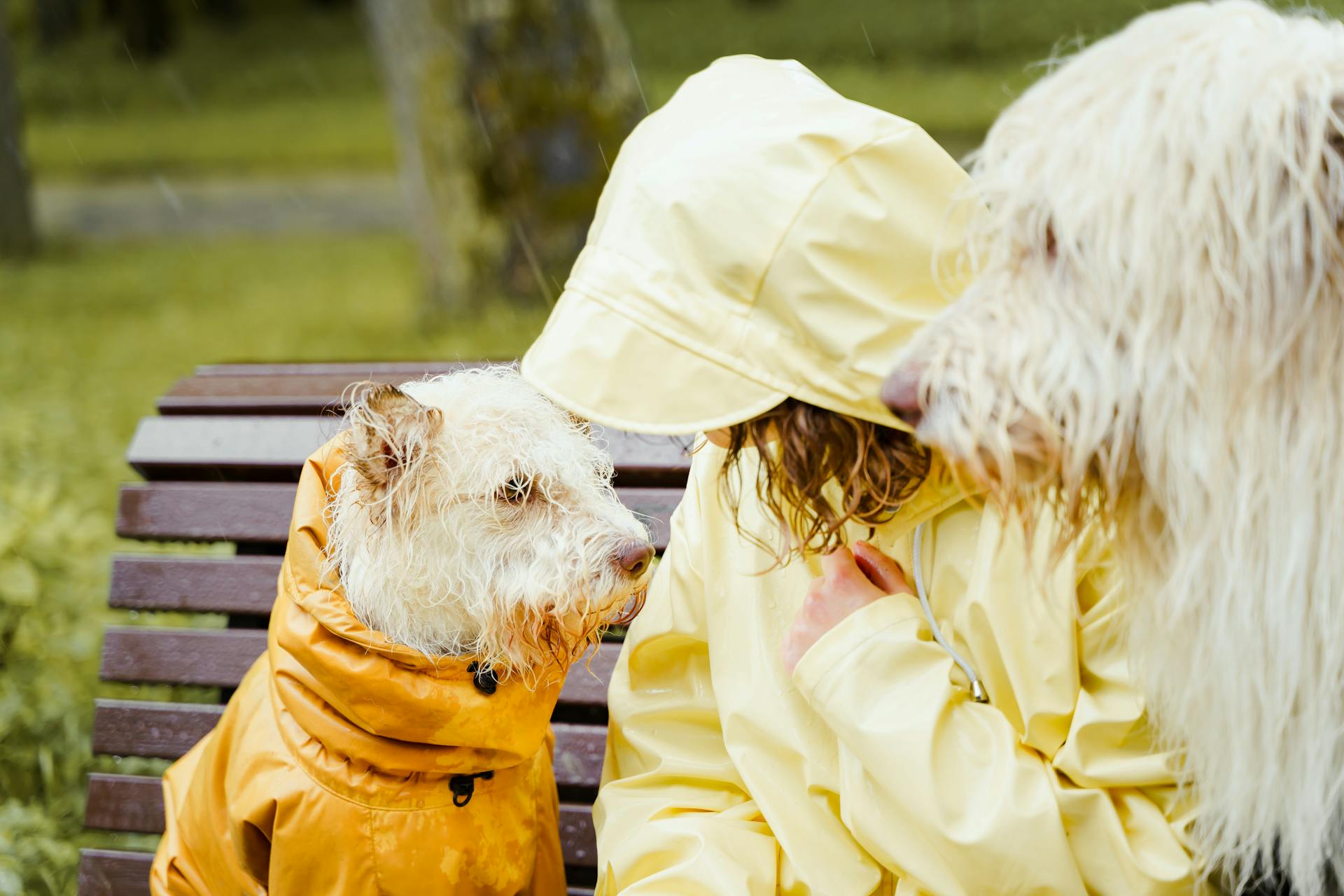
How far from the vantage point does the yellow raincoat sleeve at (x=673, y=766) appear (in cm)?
193

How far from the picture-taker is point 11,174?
1259 centimetres

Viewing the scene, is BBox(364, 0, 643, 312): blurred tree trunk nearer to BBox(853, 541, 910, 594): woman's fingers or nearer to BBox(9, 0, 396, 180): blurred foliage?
BBox(853, 541, 910, 594): woman's fingers

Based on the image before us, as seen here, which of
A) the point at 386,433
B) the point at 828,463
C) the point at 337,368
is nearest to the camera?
the point at 828,463

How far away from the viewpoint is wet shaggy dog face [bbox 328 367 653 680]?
7.38 feet

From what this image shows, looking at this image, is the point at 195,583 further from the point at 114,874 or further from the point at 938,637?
the point at 938,637

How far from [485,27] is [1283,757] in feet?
21.3

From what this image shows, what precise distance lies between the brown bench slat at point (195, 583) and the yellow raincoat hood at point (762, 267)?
127 cm

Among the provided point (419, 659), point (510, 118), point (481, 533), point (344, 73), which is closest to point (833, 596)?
point (419, 659)

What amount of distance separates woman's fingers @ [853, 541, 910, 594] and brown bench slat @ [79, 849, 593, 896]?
64.8 inches

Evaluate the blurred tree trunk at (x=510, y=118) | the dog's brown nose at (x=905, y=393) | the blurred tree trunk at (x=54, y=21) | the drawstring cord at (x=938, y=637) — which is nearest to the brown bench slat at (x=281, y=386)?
the drawstring cord at (x=938, y=637)

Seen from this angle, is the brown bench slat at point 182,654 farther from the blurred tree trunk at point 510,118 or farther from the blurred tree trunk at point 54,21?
the blurred tree trunk at point 54,21

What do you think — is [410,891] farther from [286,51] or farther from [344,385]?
[286,51]

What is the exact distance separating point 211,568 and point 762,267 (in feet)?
5.39

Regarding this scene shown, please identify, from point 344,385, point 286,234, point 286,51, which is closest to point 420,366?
point 344,385
